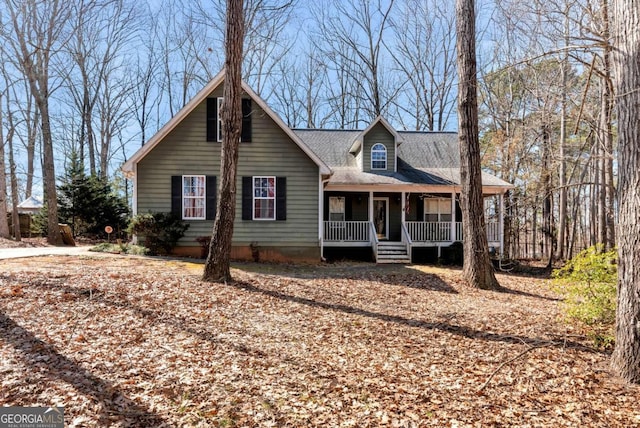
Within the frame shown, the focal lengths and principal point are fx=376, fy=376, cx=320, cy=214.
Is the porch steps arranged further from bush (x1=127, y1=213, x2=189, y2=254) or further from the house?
bush (x1=127, y1=213, x2=189, y2=254)

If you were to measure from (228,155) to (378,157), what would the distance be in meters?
8.98

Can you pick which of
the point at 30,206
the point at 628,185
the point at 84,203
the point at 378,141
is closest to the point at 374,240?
the point at 378,141

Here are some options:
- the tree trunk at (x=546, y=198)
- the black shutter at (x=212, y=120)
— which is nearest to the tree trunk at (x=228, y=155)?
the black shutter at (x=212, y=120)

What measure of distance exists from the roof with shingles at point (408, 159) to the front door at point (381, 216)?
1.49 meters

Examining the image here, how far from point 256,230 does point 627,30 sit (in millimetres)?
10926

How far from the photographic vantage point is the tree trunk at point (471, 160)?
30.7ft

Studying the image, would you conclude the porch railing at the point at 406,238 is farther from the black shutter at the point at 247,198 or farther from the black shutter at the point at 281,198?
the black shutter at the point at 247,198

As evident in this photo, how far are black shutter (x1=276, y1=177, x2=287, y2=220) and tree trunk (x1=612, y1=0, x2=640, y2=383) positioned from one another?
1007cm

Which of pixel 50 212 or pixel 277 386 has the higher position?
pixel 50 212

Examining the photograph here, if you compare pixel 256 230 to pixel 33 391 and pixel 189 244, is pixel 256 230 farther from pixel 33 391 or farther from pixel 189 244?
pixel 33 391

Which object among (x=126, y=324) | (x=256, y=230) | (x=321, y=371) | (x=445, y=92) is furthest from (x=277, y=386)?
(x=445, y=92)

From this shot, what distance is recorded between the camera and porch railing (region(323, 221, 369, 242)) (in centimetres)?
1476

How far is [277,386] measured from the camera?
3918 millimetres

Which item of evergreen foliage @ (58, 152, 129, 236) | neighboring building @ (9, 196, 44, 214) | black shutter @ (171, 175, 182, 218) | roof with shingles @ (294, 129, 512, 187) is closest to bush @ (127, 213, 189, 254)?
black shutter @ (171, 175, 182, 218)
